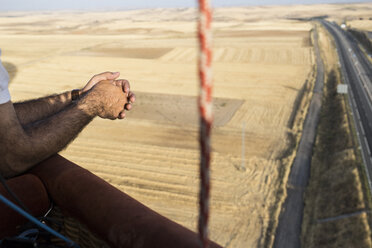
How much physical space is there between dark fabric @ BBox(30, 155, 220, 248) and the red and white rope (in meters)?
0.75

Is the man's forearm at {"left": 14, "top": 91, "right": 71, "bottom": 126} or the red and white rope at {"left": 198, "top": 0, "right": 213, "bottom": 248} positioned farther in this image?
the man's forearm at {"left": 14, "top": 91, "right": 71, "bottom": 126}

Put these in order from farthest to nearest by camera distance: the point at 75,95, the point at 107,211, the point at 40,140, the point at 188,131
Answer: the point at 188,131 < the point at 75,95 < the point at 40,140 < the point at 107,211

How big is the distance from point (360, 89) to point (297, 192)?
19738mm

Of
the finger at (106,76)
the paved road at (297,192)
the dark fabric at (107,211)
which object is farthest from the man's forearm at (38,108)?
the paved road at (297,192)

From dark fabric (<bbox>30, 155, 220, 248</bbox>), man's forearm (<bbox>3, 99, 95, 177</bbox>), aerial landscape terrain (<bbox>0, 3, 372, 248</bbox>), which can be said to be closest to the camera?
dark fabric (<bbox>30, 155, 220, 248</bbox>)

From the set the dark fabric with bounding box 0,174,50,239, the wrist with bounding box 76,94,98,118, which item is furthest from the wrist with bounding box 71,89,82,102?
the dark fabric with bounding box 0,174,50,239

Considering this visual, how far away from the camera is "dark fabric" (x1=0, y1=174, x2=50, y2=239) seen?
2.17m

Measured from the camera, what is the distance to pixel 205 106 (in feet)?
2.14

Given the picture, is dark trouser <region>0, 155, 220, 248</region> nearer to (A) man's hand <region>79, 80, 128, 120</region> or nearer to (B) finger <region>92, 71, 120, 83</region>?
(A) man's hand <region>79, 80, 128, 120</region>

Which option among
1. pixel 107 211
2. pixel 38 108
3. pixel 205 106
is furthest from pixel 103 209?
pixel 205 106

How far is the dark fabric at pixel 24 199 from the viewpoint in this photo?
2170 millimetres

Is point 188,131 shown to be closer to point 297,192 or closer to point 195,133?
point 297,192

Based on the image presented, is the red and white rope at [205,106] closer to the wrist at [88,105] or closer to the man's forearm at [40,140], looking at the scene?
the man's forearm at [40,140]

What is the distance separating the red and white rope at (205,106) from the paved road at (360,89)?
14.1 m
